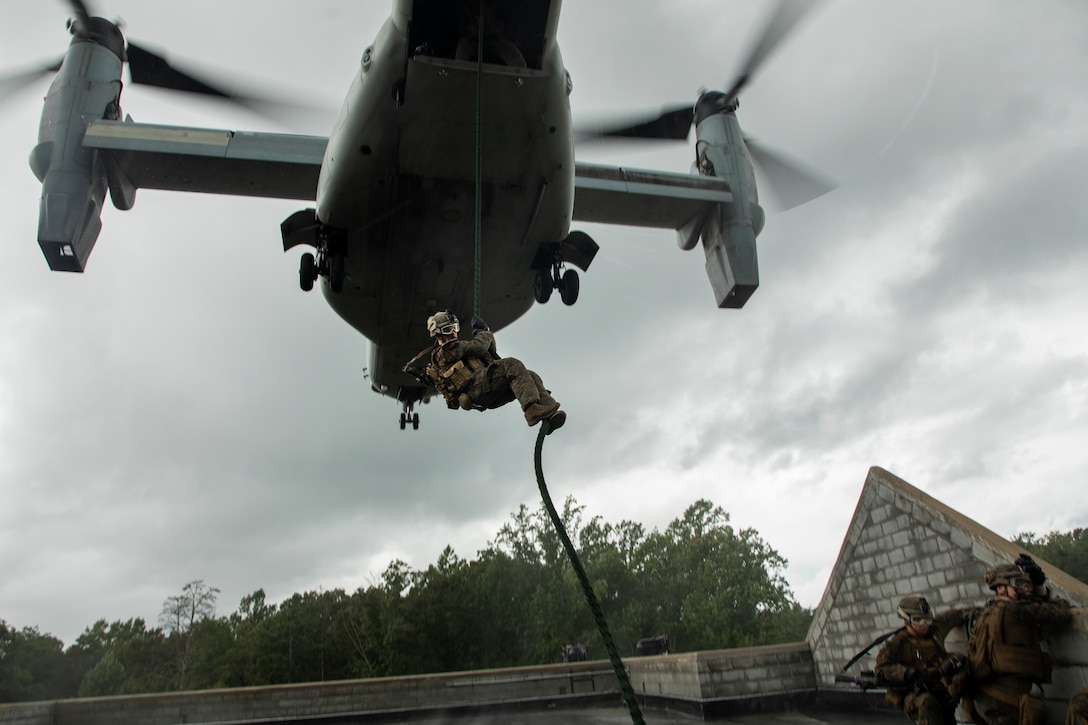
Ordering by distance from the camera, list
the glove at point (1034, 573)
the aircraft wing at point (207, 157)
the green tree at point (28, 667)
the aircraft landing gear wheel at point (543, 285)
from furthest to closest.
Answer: the green tree at point (28, 667)
the aircraft landing gear wheel at point (543, 285)
the aircraft wing at point (207, 157)
the glove at point (1034, 573)

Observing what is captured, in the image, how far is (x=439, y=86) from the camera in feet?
18.7

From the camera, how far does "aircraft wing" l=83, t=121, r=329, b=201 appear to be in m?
8.24

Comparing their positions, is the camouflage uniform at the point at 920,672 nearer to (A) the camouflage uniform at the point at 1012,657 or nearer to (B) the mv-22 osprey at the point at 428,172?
(A) the camouflage uniform at the point at 1012,657

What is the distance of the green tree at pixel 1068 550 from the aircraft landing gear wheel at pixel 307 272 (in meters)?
56.5

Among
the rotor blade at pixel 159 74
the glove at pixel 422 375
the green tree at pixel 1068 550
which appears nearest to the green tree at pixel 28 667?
the rotor blade at pixel 159 74

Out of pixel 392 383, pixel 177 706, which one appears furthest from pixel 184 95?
pixel 177 706

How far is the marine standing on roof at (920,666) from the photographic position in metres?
4.63

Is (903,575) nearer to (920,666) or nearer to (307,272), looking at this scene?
(920,666)

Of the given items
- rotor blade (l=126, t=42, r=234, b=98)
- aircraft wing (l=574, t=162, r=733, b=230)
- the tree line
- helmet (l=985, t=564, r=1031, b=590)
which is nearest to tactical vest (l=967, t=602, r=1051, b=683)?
helmet (l=985, t=564, r=1031, b=590)

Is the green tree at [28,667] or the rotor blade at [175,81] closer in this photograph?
the rotor blade at [175,81]

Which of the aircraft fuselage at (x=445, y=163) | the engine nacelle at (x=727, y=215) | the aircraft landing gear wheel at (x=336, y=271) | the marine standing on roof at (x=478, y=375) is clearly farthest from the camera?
the engine nacelle at (x=727, y=215)

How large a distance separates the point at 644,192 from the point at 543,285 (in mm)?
2742

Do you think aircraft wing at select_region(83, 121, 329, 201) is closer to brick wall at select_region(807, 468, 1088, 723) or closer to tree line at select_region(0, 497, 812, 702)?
brick wall at select_region(807, 468, 1088, 723)

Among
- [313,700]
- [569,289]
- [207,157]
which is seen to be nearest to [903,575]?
[569,289]
